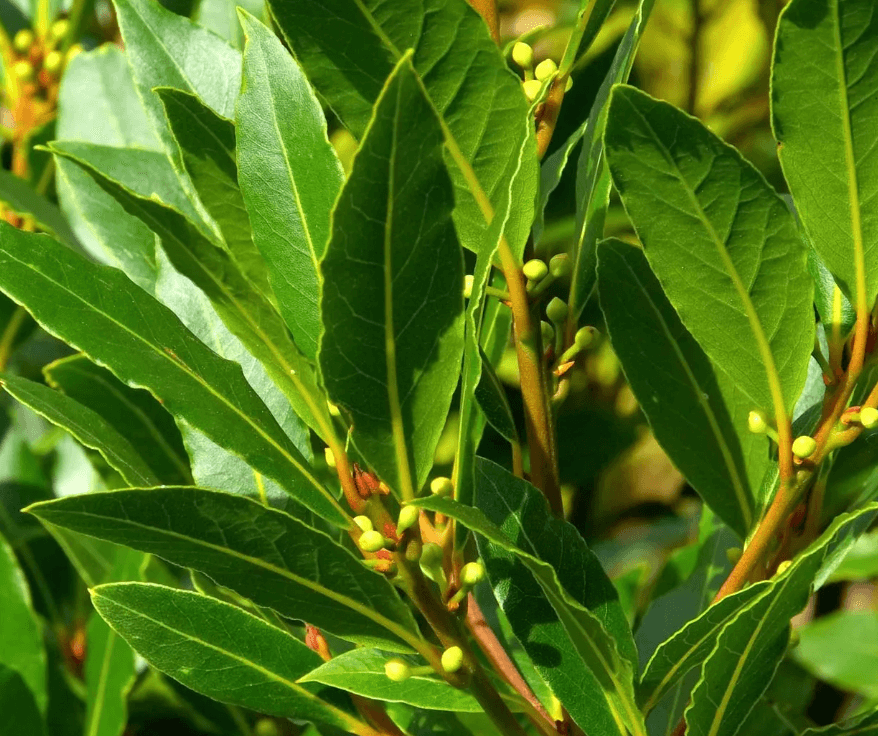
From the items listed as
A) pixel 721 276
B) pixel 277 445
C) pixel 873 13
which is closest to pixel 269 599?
pixel 277 445

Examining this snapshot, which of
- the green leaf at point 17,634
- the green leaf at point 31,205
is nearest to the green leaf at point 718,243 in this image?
the green leaf at point 31,205

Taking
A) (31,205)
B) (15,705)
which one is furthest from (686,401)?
(15,705)

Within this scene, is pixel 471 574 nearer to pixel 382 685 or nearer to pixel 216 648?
pixel 382 685

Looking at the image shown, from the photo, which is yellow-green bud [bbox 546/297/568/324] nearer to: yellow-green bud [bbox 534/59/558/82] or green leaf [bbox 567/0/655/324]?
green leaf [bbox 567/0/655/324]

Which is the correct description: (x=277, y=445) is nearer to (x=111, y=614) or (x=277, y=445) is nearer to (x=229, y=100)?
(x=111, y=614)

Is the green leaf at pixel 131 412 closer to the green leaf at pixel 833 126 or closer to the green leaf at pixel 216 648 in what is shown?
the green leaf at pixel 216 648

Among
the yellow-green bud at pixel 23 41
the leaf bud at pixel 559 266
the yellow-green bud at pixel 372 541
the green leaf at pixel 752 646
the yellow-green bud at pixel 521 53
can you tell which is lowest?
the green leaf at pixel 752 646
